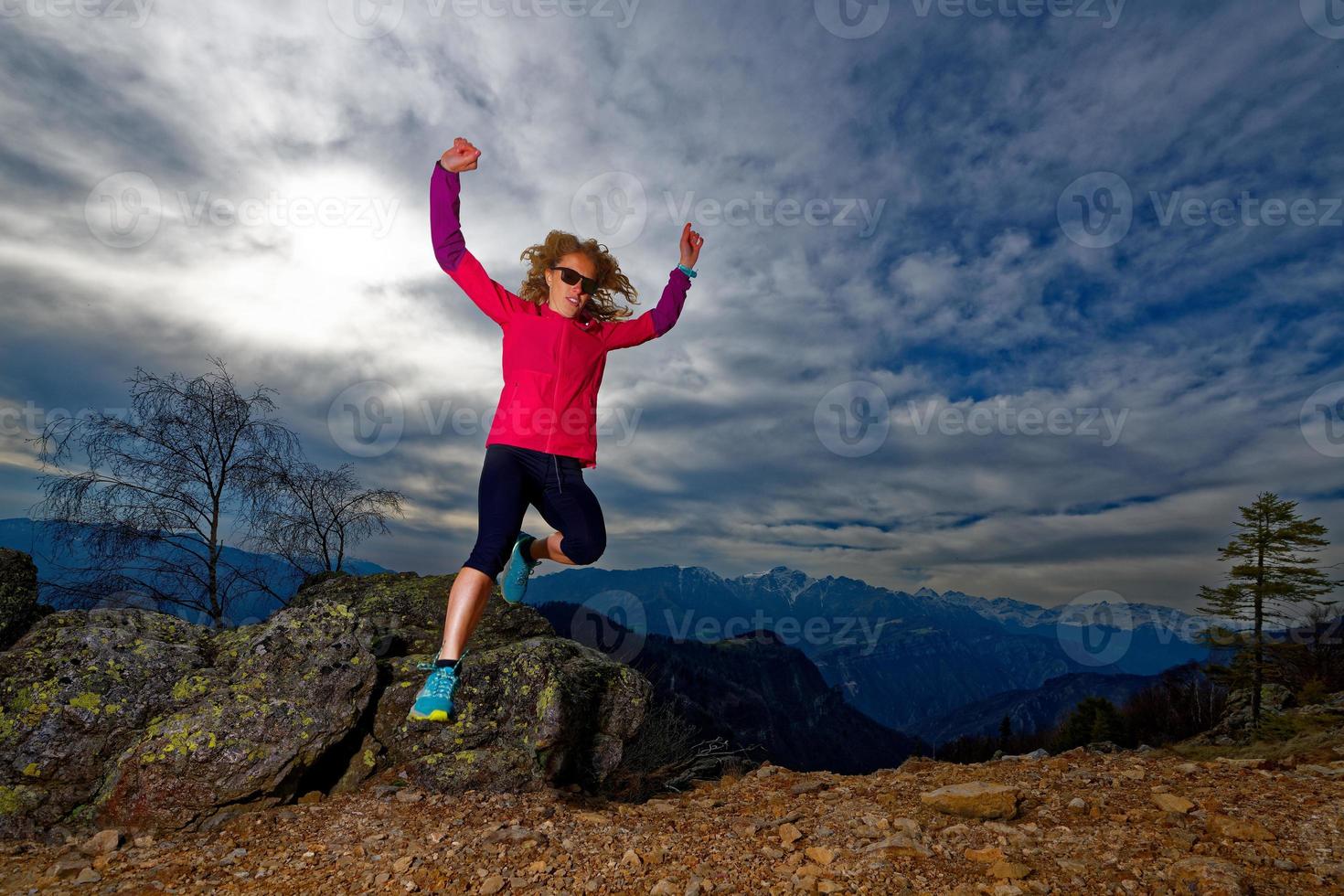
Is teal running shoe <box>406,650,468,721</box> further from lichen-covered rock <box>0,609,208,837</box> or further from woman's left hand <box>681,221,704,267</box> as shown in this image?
woman's left hand <box>681,221,704,267</box>

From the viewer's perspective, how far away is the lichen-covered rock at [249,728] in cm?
546

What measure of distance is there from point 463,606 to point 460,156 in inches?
134

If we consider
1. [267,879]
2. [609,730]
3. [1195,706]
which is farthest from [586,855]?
[1195,706]

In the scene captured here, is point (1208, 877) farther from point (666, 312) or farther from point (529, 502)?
point (666, 312)

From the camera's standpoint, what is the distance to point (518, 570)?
5.72 meters

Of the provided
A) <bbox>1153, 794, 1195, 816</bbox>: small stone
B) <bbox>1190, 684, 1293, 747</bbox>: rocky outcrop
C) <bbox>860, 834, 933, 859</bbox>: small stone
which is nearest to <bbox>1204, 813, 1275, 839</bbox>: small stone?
<bbox>1153, 794, 1195, 816</bbox>: small stone

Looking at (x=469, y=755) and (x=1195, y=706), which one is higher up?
(x=469, y=755)

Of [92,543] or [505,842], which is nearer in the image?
[505,842]

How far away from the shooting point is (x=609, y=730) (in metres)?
7.37

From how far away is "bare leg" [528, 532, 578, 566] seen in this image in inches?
210

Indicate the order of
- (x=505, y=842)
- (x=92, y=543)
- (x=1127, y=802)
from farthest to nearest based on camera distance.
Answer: (x=92, y=543) < (x=1127, y=802) < (x=505, y=842)

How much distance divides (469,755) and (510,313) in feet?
13.5

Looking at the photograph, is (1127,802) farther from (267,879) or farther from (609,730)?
(267,879)

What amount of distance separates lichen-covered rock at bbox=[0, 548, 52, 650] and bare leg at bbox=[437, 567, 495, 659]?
5.28m
